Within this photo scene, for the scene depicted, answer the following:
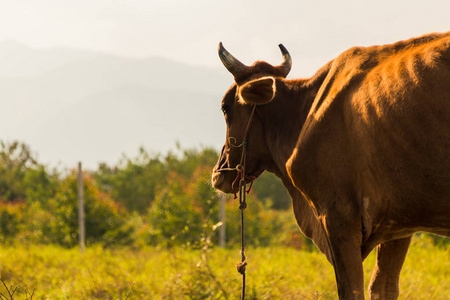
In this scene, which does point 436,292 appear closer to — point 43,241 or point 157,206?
point 157,206

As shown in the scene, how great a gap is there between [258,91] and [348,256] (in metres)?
1.15

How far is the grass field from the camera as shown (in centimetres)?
572

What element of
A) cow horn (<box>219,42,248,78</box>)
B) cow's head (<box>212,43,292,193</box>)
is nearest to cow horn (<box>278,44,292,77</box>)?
cow's head (<box>212,43,292,193</box>)

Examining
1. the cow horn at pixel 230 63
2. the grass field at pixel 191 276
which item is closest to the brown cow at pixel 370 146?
the cow horn at pixel 230 63

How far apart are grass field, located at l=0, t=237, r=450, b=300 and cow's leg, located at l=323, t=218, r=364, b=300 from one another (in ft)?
4.85

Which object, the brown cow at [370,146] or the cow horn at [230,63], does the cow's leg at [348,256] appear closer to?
the brown cow at [370,146]

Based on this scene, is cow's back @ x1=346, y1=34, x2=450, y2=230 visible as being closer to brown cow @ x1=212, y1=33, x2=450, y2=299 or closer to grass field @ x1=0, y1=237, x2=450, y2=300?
brown cow @ x1=212, y1=33, x2=450, y2=299

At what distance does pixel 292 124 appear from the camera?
11.9ft

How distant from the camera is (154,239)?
14289 mm

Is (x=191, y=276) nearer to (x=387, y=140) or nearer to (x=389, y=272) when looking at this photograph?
(x=389, y=272)

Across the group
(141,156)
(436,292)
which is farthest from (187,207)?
(141,156)

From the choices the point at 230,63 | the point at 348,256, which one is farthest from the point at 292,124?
the point at 348,256

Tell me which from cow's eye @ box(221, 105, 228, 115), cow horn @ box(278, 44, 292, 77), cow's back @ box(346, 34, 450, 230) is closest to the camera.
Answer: cow's back @ box(346, 34, 450, 230)

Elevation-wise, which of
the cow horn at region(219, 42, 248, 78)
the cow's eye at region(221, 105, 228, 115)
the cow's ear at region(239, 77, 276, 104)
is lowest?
the cow's eye at region(221, 105, 228, 115)
